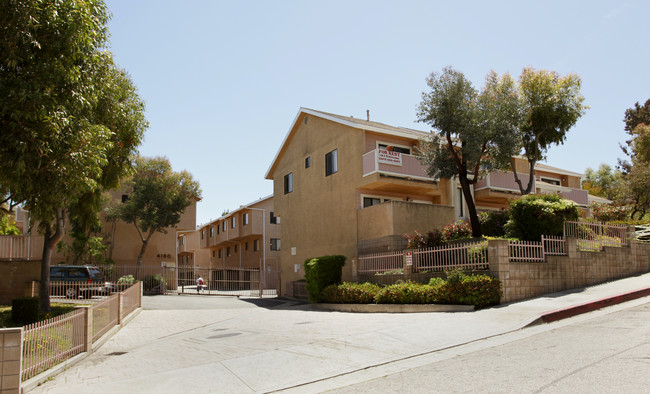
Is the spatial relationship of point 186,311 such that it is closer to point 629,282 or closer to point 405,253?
point 405,253

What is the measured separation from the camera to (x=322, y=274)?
66.5 feet

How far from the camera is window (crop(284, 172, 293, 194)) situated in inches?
1195

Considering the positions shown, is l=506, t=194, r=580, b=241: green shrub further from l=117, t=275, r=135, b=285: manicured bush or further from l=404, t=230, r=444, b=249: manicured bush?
l=117, t=275, r=135, b=285: manicured bush

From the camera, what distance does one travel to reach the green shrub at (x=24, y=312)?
1355 centimetres

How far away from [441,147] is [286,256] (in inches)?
478

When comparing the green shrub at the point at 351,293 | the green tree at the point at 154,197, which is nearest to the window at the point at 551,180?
the green shrub at the point at 351,293

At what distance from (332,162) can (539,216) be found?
484 inches

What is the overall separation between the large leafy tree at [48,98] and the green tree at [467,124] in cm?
1305

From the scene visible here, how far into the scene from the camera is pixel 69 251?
3153 cm

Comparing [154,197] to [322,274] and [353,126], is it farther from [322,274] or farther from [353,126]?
[322,274]

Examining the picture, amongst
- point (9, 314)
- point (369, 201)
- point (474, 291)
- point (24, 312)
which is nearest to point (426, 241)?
point (369, 201)

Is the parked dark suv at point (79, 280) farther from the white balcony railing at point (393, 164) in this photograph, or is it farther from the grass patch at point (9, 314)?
the white balcony railing at point (393, 164)

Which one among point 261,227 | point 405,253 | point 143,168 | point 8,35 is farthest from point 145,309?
point 261,227

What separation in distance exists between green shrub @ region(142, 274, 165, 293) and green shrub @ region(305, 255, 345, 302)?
42.8 ft
